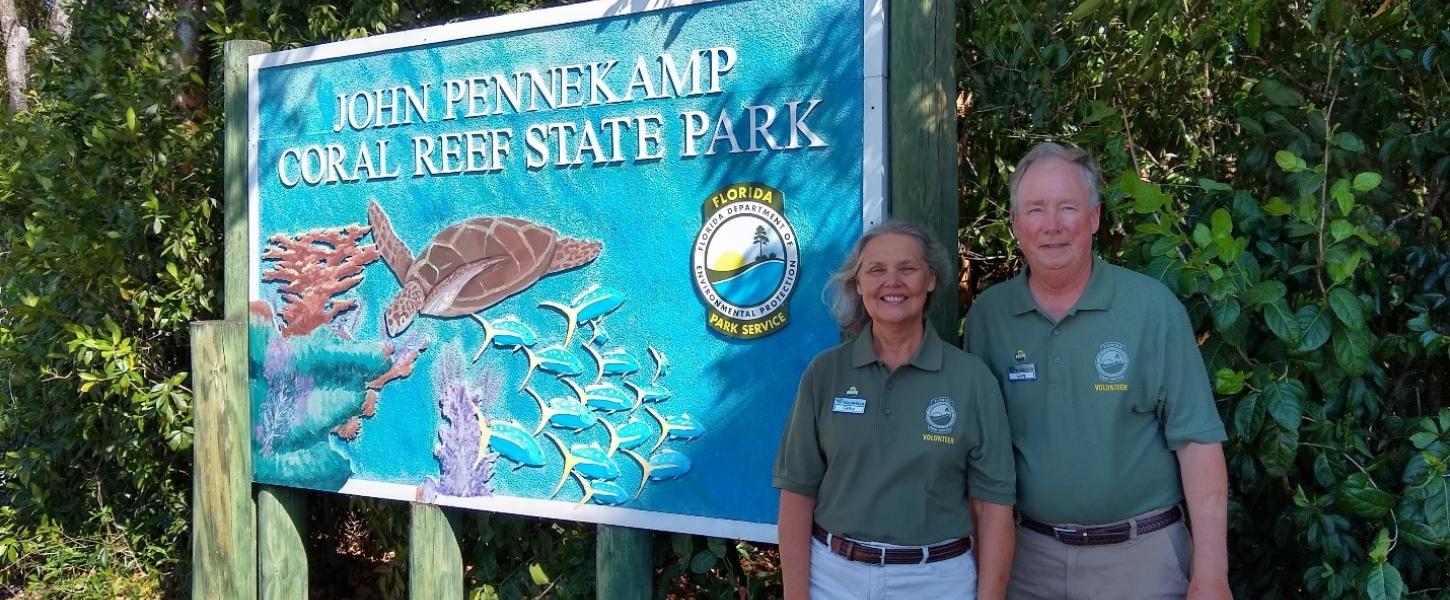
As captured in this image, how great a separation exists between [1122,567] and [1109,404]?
34 cm

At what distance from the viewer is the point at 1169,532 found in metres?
2.34

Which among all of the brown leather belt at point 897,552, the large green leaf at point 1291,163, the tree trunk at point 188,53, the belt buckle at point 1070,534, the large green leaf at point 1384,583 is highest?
the tree trunk at point 188,53

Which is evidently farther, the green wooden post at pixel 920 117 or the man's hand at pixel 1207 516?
the green wooden post at pixel 920 117

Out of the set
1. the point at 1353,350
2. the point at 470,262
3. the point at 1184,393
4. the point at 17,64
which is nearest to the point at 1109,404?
the point at 1184,393

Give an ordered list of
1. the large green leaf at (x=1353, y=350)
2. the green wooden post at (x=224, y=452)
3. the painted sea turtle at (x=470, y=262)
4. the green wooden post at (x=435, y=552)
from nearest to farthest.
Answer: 1. the large green leaf at (x=1353, y=350)
2. the painted sea turtle at (x=470, y=262)
3. the green wooden post at (x=435, y=552)
4. the green wooden post at (x=224, y=452)

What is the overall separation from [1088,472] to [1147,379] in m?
0.22

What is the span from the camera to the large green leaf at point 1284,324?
2.46m

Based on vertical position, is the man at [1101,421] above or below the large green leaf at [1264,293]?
below

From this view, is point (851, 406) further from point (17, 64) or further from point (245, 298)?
point (17, 64)

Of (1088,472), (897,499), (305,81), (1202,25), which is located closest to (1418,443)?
(1088,472)

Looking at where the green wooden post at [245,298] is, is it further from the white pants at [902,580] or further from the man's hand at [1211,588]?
the man's hand at [1211,588]

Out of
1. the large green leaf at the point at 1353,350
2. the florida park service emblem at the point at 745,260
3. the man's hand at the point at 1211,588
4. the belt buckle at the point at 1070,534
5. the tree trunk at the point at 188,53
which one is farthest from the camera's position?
the tree trunk at the point at 188,53

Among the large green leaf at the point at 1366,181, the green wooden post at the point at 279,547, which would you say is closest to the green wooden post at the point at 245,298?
the green wooden post at the point at 279,547

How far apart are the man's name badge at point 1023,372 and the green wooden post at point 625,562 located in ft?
4.16
